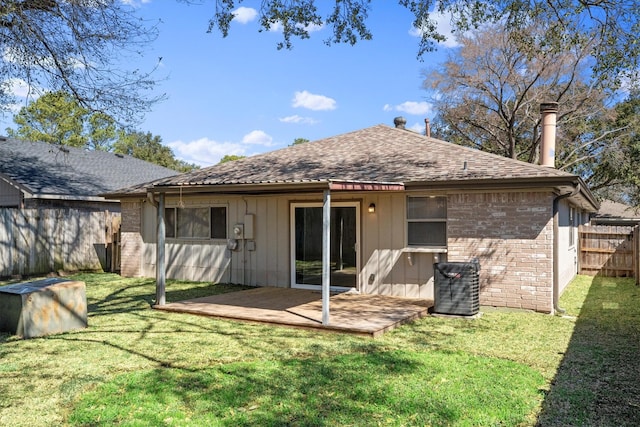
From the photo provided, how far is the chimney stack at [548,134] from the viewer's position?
10.7 meters

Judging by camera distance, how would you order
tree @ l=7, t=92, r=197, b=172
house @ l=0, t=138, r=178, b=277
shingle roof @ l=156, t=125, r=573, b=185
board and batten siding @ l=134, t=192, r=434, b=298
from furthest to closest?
house @ l=0, t=138, r=178, b=277, board and batten siding @ l=134, t=192, r=434, b=298, tree @ l=7, t=92, r=197, b=172, shingle roof @ l=156, t=125, r=573, b=185

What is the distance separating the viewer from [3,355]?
5.82 m

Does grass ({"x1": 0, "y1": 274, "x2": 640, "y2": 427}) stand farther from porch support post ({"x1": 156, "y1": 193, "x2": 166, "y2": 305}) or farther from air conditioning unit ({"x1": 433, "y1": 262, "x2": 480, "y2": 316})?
porch support post ({"x1": 156, "y1": 193, "x2": 166, "y2": 305})

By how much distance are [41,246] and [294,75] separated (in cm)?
948

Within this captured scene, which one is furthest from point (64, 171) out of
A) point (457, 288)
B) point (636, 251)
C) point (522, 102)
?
point (522, 102)

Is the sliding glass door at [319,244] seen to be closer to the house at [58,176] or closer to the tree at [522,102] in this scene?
the house at [58,176]

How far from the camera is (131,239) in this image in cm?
1357

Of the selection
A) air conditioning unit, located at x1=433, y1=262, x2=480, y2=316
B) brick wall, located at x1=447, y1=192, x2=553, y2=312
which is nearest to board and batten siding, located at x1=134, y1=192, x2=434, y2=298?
brick wall, located at x1=447, y1=192, x2=553, y2=312

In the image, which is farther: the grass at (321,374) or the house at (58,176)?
the house at (58,176)

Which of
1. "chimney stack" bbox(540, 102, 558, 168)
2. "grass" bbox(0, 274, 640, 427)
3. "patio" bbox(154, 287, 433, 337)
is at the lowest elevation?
"grass" bbox(0, 274, 640, 427)

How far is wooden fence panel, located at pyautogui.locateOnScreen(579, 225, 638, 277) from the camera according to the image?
14656 mm

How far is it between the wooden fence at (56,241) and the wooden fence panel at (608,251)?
14242 mm

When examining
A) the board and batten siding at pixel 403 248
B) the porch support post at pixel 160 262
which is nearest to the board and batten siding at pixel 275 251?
the board and batten siding at pixel 403 248

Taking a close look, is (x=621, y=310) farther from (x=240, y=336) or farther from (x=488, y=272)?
(x=240, y=336)
